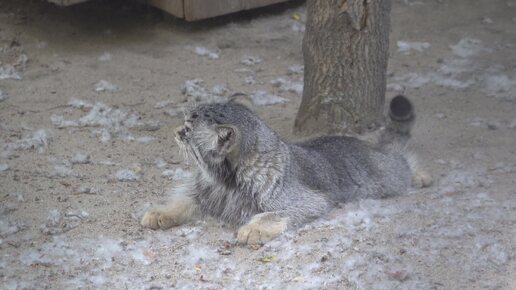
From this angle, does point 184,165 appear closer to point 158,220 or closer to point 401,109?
point 158,220

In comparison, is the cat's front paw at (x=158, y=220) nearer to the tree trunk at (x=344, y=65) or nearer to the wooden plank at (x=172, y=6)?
the tree trunk at (x=344, y=65)

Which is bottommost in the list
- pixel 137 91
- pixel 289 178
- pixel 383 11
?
pixel 137 91

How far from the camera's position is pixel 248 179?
4434 millimetres

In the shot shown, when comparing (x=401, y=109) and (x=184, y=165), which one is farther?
(x=184, y=165)

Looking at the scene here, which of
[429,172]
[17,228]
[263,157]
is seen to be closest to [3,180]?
[17,228]

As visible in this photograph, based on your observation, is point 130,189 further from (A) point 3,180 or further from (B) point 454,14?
(B) point 454,14

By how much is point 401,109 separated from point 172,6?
10.3ft

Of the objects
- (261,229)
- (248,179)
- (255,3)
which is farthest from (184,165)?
(255,3)

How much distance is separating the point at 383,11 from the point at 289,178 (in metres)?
1.62

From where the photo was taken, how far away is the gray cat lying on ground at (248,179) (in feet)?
14.3

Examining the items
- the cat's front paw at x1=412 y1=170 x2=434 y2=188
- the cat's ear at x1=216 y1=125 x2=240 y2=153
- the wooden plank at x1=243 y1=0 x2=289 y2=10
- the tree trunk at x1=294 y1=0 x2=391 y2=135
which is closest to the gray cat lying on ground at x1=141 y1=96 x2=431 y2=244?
the cat's ear at x1=216 y1=125 x2=240 y2=153

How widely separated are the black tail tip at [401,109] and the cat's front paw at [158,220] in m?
1.54

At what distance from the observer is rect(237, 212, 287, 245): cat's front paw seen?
4223mm

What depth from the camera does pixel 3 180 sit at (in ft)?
16.8
